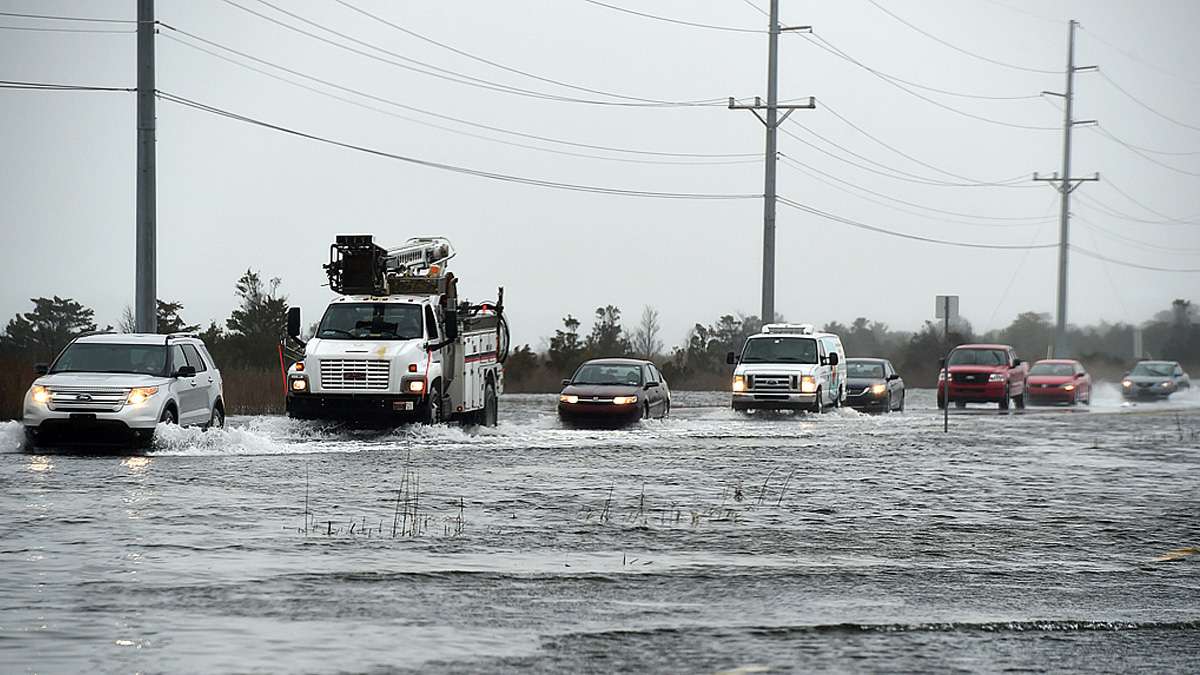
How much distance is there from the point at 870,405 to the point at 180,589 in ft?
120

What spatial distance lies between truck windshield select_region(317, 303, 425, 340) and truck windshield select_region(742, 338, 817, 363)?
14065 mm

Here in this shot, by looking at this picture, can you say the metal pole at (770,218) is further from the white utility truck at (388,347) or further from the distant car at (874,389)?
the white utility truck at (388,347)

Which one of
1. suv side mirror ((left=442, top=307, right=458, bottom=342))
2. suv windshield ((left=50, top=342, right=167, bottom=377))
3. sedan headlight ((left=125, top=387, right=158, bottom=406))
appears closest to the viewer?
sedan headlight ((left=125, top=387, right=158, bottom=406))

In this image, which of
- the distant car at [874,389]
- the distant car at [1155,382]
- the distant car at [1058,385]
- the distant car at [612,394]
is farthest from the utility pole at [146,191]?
the distant car at [1155,382]

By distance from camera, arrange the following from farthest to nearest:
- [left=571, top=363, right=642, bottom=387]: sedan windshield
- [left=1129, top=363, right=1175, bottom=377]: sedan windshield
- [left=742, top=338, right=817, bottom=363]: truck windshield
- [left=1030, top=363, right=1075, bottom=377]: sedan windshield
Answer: [left=1129, top=363, right=1175, bottom=377]: sedan windshield → [left=1030, top=363, right=1075, bottom=377]: sedan windshield → [left=742, top=338, right=817, bottom=363]: truck windshield → [left=571, top=363, right=642, bottom=387]: sedan windshield

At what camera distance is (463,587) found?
1161cm

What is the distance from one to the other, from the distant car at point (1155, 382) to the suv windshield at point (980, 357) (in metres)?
14.0

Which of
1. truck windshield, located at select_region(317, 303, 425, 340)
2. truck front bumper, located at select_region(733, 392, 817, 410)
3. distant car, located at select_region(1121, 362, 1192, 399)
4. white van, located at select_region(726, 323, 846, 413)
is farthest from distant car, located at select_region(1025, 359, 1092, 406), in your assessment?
truck windshield, located at select_region(317, 303, 425, 340)

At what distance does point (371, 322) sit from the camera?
30094mm

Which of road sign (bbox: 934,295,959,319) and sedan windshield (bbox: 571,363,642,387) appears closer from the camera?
sedan windshield (bbox: 571,363,642,387)

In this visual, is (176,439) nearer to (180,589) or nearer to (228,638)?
(180,589)

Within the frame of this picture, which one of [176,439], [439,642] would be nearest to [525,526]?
[439,642]

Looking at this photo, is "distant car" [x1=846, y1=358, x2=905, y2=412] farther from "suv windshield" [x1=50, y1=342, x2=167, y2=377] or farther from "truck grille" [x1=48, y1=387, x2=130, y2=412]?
"truck grille" [x1=48, y1=387, x2=130, y2=412]

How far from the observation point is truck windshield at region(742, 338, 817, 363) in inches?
1639
